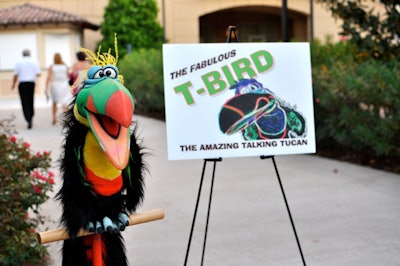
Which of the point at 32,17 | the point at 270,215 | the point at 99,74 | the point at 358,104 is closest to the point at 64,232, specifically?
the point at 99,74

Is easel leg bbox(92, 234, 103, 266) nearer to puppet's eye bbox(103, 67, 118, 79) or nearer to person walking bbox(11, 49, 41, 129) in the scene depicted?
puppet's eye bbox(103, 67, 118, 79)

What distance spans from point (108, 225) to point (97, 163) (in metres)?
0.31

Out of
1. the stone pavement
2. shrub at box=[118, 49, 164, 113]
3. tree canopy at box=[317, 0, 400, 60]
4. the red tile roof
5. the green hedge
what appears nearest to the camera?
the stone pavement

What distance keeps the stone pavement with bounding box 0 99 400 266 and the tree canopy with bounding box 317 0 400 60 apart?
198cm

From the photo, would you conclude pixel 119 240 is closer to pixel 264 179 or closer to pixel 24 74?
pixel 264 179

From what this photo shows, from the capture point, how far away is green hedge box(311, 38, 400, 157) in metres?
9.41

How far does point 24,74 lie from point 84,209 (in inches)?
497

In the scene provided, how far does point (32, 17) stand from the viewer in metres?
28.7

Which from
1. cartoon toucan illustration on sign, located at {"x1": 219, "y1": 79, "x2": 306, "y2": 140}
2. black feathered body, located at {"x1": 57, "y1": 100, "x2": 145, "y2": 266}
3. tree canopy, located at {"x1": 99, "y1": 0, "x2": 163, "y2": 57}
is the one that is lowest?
black feathered body, located at {"x1": 57, "y1": 100, "x2": 145, "y2": 266}

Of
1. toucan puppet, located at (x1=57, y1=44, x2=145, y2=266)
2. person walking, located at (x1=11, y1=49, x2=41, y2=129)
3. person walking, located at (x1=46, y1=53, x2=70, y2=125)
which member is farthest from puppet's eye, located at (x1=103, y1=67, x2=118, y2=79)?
person walking, located at (x1=11, y1=49, x2=41, y2=129)

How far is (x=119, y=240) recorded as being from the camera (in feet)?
13.0

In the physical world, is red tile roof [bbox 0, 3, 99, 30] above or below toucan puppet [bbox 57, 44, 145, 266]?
above

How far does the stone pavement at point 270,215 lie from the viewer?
5.83 m

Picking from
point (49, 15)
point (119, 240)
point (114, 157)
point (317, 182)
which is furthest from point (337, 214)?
point (49, 15)
